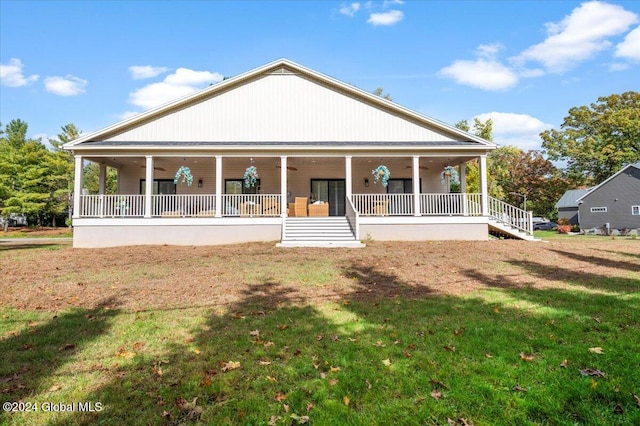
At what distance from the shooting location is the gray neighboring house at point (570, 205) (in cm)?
4003

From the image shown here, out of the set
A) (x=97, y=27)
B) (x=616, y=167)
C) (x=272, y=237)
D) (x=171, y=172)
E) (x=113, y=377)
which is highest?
(x=97, y=27)

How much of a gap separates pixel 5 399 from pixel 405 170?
1773 cm

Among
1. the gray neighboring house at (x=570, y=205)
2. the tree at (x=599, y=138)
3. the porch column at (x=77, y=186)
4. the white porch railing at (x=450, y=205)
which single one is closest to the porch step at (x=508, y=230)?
the white porch railing at (x=450, y=205)

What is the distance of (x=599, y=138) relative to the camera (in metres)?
40.8

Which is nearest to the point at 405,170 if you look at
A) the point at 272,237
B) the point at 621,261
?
the point at 272,237

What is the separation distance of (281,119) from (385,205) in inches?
250

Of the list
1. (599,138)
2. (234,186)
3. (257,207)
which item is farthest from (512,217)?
(599,138)

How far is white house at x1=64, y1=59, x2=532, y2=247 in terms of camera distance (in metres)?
14.4

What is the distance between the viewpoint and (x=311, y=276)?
796cm

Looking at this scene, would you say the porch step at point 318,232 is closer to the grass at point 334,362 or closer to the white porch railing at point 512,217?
the white porch railing at point 512,217

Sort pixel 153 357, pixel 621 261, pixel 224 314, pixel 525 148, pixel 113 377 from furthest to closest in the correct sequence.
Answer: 1. pixel 525 148
2. pixel 621 261
3. pixel 224 314
4. pixel 153 357
5. pixel 113 377

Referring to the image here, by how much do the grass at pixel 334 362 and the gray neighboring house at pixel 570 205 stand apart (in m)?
41.8

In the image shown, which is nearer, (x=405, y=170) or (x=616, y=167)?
(x=405, y=170)

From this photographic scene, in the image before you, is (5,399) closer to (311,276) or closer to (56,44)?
(311,276)
